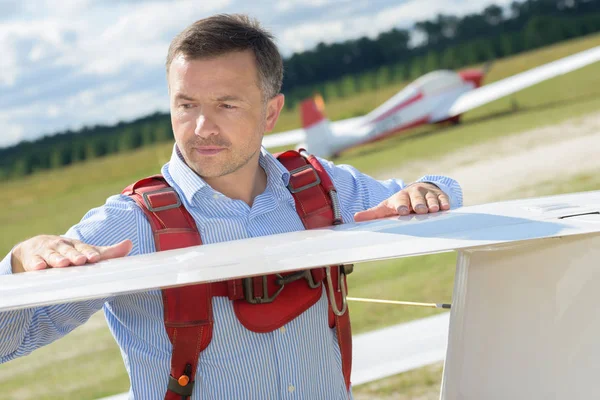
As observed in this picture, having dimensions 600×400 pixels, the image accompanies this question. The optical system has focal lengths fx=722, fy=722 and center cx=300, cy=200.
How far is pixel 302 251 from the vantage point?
145 cm

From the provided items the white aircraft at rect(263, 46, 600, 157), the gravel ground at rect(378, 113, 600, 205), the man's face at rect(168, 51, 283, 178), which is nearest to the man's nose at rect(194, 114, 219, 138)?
the man's face at rect(168, 51, 283, 178)

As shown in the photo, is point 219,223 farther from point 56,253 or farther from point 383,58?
point 383,58

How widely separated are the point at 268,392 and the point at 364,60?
45.5m

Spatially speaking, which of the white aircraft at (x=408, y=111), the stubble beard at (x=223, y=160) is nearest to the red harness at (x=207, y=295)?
the stubble beard at (x=223, y=160)

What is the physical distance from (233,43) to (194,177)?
1.27 feet

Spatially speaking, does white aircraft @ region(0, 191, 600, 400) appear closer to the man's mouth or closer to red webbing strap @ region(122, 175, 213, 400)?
red webbing strap @ region(122, 175, 213, 400)

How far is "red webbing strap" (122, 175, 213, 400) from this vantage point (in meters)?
1.71

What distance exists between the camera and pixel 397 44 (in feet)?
149

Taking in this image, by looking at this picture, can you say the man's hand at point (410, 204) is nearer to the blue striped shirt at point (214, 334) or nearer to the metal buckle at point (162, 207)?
the blue striped shirt at point (214, 334)

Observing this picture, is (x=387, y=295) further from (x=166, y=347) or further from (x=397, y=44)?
(x=397, y=44)

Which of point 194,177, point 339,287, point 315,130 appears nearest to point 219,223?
point 194,177

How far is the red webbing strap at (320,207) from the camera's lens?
2.01 meters

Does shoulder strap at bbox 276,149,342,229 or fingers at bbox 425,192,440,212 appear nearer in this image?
fingers at bbox 425,192,440,212

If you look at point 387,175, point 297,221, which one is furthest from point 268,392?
point 387,175
